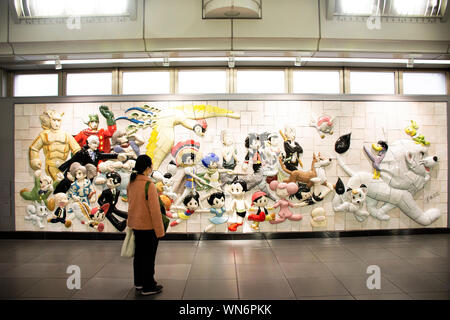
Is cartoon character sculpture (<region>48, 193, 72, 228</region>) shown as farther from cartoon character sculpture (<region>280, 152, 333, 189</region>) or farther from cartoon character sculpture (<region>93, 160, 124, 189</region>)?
cartoon character sculpture (<region>280, 152, 333, 189</region>)

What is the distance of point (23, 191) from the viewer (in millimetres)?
4879

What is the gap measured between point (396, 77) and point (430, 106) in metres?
0.81

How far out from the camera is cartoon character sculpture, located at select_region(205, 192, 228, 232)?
4727 millimetres

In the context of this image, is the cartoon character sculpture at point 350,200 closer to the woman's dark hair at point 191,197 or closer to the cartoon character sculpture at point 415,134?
the cartoon character sculpture at point 415,134

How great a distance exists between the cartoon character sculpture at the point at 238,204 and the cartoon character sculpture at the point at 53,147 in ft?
9.13

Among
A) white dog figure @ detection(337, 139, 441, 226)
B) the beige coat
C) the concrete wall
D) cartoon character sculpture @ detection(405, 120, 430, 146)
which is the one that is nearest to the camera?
the beige coat

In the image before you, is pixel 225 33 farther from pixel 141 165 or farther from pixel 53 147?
pixel 53 147

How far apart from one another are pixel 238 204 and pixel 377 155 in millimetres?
2608

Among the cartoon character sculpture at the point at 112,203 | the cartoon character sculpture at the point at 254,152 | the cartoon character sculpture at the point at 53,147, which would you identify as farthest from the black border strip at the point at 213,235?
the cartoon character sculpture at the point at 254,152

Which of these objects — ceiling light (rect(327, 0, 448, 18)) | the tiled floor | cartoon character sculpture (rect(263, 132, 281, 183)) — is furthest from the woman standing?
ceiling light (rect(327, 0, 448, 18))

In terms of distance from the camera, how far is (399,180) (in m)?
4.89

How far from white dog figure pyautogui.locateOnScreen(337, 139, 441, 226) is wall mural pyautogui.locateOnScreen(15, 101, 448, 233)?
0.7 inches

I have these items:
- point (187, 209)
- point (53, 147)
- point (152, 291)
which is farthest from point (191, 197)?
point (53, 147)
